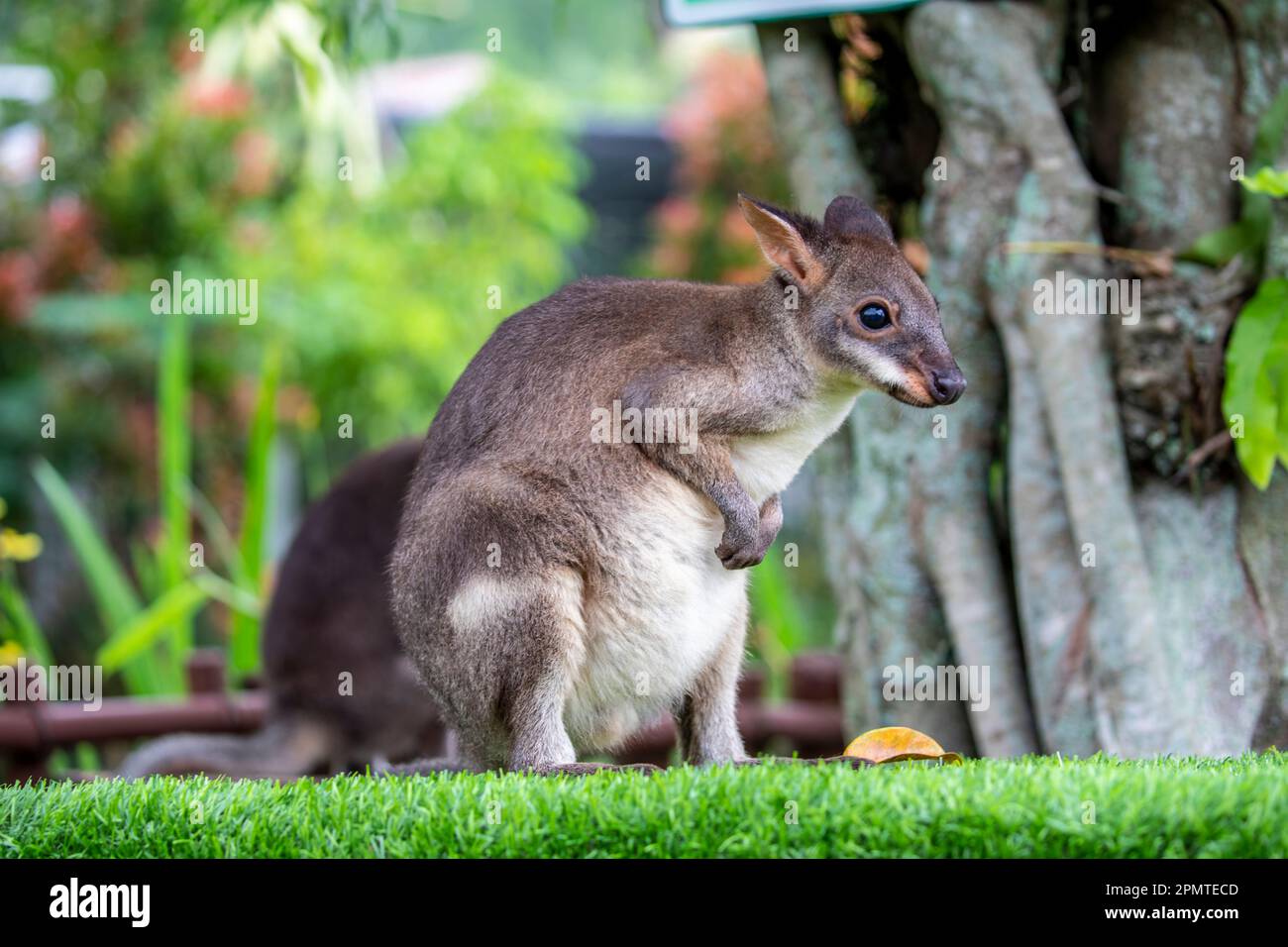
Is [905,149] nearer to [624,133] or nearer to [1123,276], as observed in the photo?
[1123,276]

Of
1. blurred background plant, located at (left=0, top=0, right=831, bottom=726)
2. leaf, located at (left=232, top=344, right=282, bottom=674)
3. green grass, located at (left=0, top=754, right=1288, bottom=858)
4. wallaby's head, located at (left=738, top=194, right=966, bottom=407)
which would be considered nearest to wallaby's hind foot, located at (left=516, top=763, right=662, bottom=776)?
green grass, located at (left=0, top=754, right=1288, bottom=858)

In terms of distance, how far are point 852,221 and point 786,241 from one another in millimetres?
182

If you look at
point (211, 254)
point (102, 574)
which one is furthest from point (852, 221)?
point (211, 254)

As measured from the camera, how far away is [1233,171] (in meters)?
Result: 4.90

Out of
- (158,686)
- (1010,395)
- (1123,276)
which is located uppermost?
(1123,276)

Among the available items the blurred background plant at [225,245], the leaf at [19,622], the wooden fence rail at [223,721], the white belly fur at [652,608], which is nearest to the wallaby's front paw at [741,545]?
the white belly fur at [652,608]

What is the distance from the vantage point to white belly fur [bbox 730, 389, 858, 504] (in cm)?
361

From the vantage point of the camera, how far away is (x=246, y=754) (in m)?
6.04

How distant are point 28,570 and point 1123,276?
29.8ft

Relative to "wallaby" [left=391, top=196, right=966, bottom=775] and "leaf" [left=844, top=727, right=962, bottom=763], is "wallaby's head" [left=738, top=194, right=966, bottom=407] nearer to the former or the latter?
"wallaby" [left=391, top=196, right=966, bottom=775]

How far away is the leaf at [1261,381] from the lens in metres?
4.38

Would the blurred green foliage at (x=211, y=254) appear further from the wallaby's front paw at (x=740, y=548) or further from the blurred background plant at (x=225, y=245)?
the wallaby's front paw at (x=740, y=548)
